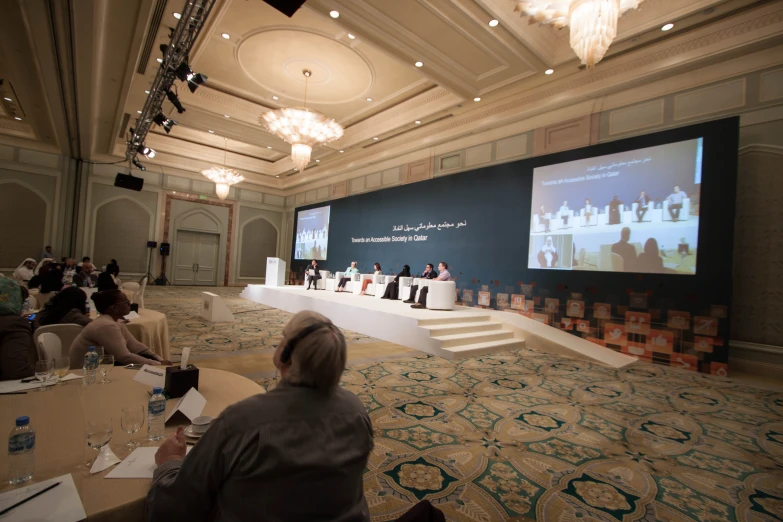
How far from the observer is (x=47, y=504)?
94 centimetres

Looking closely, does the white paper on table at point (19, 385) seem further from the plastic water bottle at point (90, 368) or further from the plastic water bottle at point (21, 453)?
the plastic water bottle at point (21, 453)

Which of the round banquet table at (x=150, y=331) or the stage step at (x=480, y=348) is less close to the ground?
the round banquet table at (x=150, y=331)

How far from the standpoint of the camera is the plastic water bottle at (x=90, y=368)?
6.04 ft

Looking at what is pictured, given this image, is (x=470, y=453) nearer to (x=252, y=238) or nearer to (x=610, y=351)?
(x=610, y=351)

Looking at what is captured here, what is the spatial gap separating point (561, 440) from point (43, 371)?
3.35 meters

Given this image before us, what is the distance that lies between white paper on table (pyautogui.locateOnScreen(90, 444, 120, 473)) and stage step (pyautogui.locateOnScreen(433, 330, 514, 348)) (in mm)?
4696

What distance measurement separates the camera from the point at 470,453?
8.71 ft

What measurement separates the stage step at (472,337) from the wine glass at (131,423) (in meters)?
4.59

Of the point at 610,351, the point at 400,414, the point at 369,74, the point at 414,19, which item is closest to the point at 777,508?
the point at 400,414

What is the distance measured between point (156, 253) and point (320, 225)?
6.44m

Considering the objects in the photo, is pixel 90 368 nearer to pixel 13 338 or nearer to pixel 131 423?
pixel 13 338

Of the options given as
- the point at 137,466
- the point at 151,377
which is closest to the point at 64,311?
the point at 151,377

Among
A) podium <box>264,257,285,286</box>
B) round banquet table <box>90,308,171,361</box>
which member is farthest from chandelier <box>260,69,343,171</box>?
round banquet table <box>90,308,171,361</box>

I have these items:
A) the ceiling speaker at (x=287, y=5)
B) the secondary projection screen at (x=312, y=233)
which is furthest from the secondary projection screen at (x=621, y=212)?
the secondary projection screen at (x=312, y=233)
